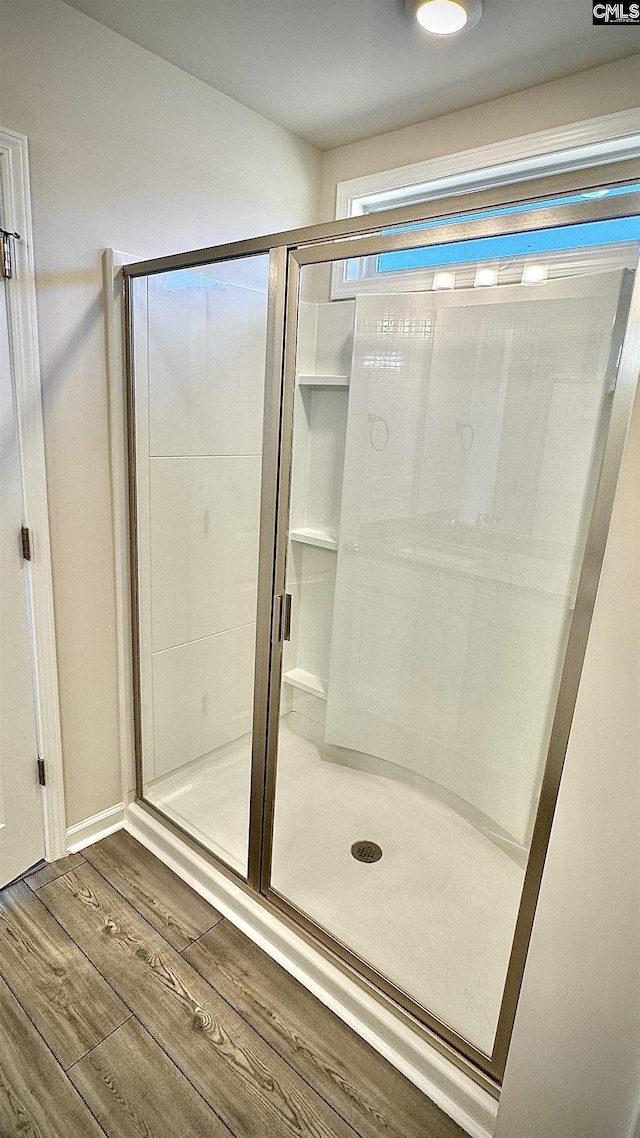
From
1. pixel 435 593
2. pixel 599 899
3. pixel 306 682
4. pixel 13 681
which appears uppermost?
pixel 435 593

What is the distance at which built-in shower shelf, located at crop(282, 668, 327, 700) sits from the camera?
1907mm

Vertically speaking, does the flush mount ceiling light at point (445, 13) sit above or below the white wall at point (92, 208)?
above

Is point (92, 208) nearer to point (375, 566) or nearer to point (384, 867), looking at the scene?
point (375, 566)

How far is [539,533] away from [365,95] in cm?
149

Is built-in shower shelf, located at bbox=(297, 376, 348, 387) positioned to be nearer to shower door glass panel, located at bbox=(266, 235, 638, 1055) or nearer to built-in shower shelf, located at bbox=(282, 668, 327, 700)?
shower door glass panel, located at bbox=(266, 235, 638, 1055)

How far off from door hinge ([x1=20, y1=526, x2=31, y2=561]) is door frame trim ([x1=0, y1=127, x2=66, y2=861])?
0.04 feet

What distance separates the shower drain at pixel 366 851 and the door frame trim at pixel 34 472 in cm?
99

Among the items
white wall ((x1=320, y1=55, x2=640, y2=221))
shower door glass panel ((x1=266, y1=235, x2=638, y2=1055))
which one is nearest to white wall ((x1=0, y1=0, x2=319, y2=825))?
white wall ((x1=320, y1=55, x2=640, y2=221))

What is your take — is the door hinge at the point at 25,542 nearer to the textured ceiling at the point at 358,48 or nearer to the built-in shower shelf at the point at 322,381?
the built-in shower shelf at the point at 322,381

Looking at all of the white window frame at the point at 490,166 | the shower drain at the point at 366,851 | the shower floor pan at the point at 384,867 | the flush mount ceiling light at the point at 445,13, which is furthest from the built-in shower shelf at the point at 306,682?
the flush mount ceiling light at the point at 445,13

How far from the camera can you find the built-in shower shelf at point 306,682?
75.1 inches

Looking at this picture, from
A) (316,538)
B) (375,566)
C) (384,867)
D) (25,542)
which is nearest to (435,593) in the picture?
(375,566)

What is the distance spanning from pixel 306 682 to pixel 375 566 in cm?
49

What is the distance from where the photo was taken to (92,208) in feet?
5.53
